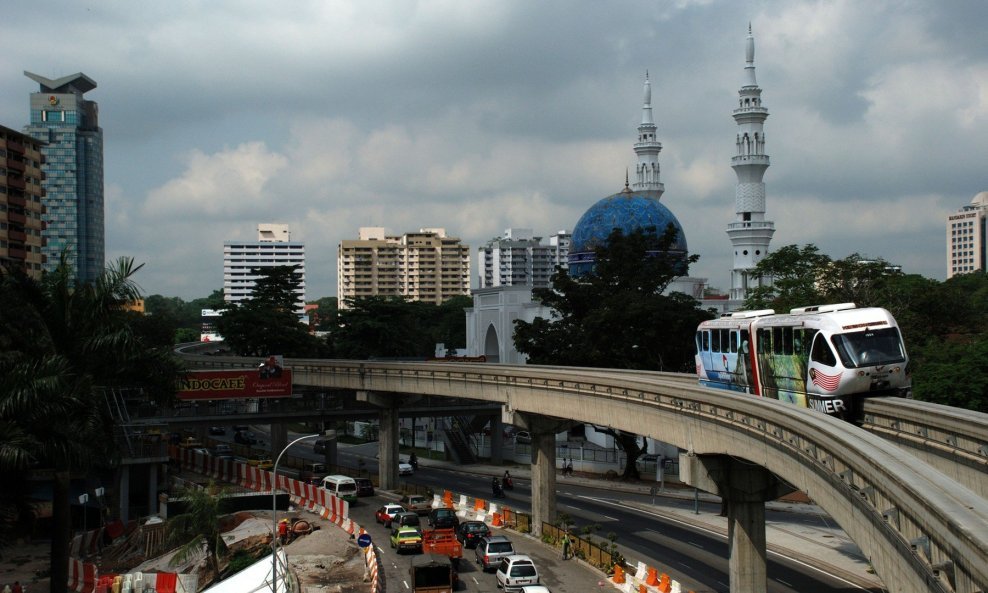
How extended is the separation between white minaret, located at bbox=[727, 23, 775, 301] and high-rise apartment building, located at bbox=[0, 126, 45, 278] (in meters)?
74.1

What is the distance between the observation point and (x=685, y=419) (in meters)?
36.7

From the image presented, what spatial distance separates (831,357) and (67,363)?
80.7 ft

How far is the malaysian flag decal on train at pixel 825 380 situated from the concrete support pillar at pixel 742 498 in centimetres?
448

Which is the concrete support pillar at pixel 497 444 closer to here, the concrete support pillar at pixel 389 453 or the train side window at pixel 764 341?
the concrete support pillar at pixel 389 453

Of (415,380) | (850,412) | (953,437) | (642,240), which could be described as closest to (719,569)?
(850,412)

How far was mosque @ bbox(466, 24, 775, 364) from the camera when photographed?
105 metres

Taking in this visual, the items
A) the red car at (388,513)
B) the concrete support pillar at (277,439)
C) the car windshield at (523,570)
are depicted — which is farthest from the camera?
the concrete support pillar at (277,439)

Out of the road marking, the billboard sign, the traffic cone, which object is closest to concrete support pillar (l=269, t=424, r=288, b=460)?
the billboard sign

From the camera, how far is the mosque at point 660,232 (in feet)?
343

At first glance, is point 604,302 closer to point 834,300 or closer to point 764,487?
point 834,300

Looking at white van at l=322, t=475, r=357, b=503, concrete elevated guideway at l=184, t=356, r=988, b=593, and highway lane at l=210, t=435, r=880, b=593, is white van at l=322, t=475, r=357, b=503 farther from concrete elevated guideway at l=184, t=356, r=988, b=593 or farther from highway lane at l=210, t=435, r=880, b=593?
concrete elevated guideway at l=184, t=356, r=988, b=593

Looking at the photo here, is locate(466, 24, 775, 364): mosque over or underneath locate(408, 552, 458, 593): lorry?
over

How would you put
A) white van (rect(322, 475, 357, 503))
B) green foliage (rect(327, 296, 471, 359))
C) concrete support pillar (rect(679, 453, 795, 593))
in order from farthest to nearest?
green foliage (rect(327, 296, 471, 359))
white van (rect(322, 475, 357, 503))
concrete support pillar (rect(679, 453, 795, 593))

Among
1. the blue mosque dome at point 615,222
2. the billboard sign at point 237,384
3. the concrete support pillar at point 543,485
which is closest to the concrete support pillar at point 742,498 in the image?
the concrete support pillar at point 543,485
